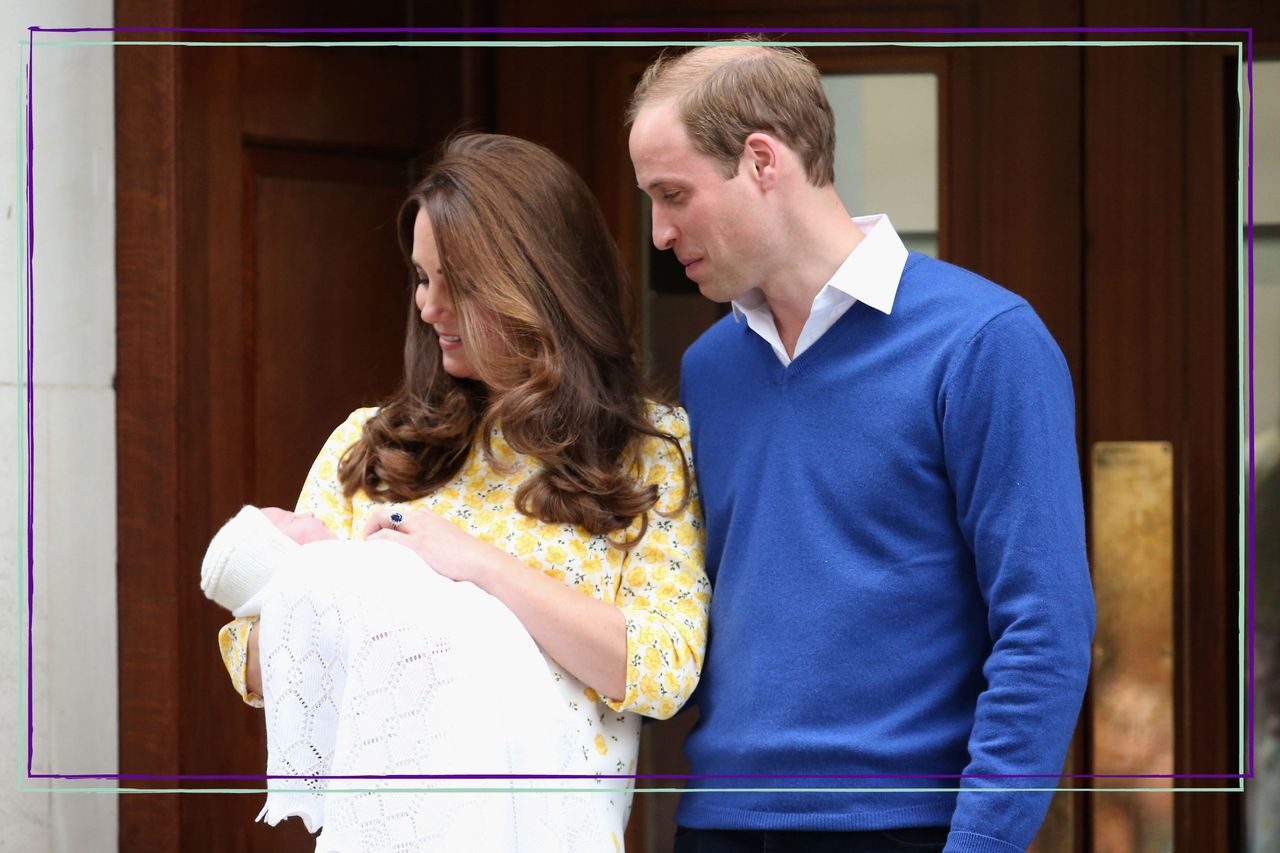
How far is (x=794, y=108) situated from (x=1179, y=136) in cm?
62

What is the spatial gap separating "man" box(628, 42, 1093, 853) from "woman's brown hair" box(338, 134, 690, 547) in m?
0.09

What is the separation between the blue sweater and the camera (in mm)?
1089

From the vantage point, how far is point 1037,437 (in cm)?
109

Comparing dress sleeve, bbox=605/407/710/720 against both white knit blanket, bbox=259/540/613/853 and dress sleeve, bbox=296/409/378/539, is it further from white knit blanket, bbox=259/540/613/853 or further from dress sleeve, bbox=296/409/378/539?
dress sleeve, bbox=296/409/378/539

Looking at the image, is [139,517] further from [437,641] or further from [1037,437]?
[1037,437]

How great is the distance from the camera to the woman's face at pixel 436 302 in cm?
124

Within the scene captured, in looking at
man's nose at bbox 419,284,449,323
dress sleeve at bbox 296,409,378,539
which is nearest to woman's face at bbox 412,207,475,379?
man's nose at bbox 419,284,449,323

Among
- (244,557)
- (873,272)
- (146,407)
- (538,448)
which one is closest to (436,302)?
(538,448)

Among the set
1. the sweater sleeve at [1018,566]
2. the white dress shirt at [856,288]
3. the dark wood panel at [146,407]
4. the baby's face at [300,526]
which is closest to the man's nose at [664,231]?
the white dress shirt at [856,288]

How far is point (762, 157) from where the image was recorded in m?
1.19

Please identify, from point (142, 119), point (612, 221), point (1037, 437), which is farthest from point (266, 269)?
point (1037, 437)

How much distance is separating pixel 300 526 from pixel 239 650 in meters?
0.12

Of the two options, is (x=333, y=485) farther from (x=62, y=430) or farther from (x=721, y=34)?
(x=721, y=34)

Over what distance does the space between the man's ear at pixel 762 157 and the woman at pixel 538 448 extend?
0.17 m
